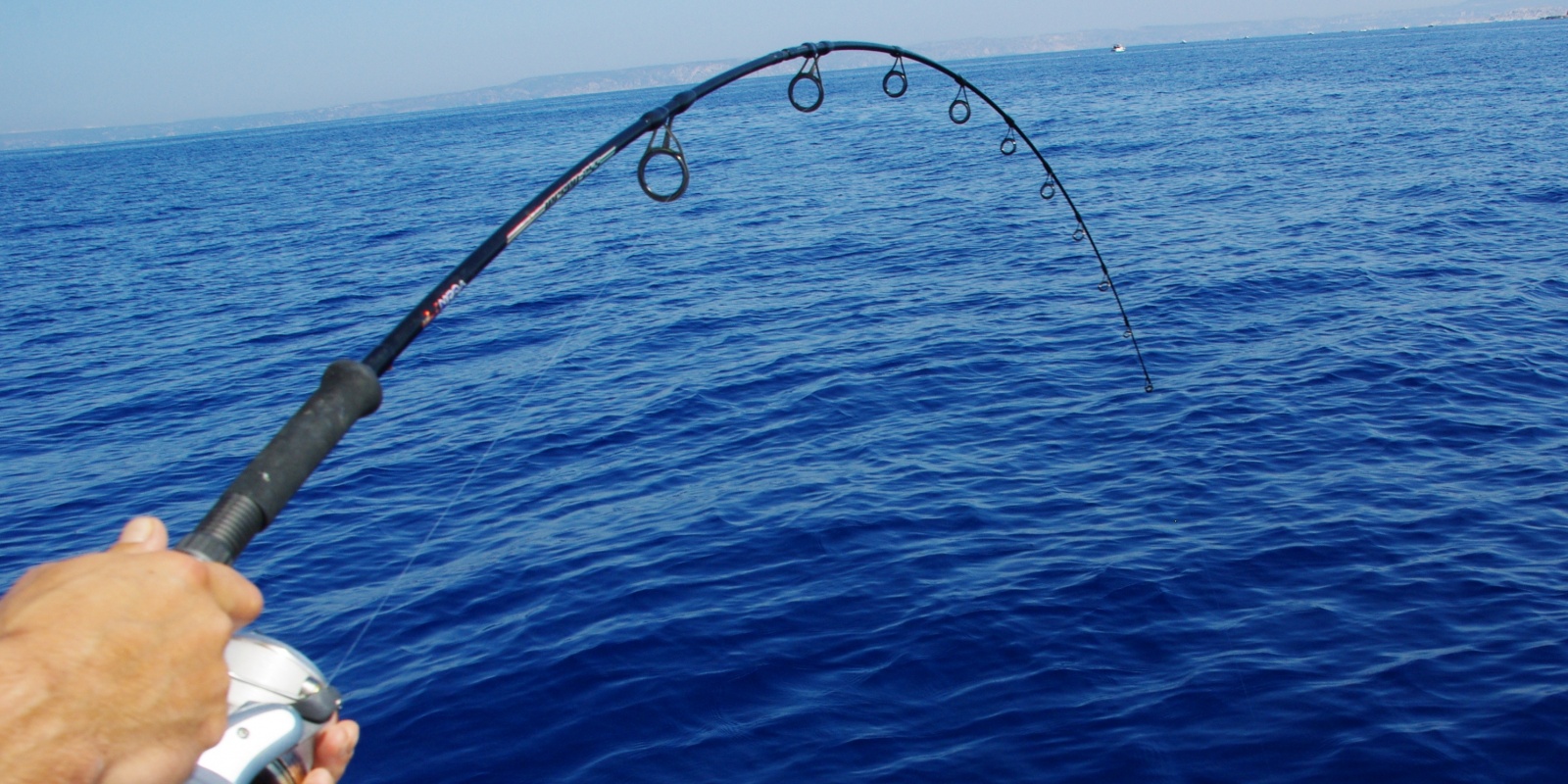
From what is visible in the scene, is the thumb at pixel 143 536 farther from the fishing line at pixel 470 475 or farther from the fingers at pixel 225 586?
the fishing line at pixel 470 475

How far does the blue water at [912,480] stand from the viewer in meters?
6.95

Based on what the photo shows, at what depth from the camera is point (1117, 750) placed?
650 cm

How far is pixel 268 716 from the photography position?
2.00 meters

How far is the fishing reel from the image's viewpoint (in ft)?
6.27

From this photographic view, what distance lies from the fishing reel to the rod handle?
197 mm

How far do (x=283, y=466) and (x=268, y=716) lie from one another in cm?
58

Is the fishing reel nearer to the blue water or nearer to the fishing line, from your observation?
the blue water

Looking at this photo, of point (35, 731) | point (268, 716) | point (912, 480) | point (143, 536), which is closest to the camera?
point (35, 731)

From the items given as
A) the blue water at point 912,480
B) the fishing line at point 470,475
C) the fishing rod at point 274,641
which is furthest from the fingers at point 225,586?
the fishing line at point 470,475

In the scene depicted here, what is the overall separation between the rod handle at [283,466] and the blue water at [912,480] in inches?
180

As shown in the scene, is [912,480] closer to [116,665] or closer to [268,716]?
[268,716]

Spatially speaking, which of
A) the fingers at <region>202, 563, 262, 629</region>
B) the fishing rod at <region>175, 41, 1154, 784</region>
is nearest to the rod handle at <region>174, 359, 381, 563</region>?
the fishing rod at <region>175, 41, 1154, 784</region>

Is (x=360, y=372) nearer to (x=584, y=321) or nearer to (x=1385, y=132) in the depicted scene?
(x=584, y=321)

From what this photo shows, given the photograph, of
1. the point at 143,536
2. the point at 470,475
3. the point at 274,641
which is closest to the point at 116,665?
the point at 143,536
